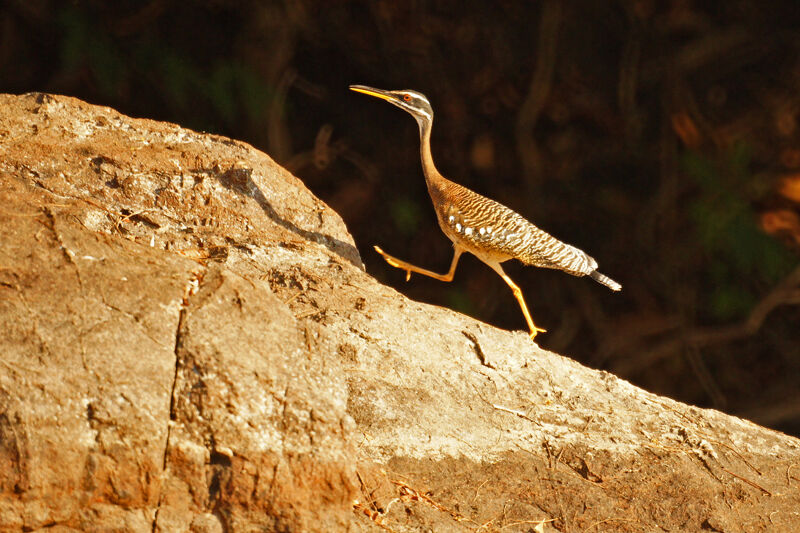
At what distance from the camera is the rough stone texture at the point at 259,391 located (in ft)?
9.43

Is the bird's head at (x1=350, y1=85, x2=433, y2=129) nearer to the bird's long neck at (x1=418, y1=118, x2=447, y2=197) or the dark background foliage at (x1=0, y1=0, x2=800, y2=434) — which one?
the bird's long neck at (x1=418, y1=118, x2=447, y2=197)

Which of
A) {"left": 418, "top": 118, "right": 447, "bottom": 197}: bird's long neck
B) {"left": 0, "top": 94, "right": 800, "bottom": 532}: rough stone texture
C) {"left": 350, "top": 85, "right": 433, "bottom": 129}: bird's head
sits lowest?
{"left": 0, "top": 94, "right": 800, "bottom": 532}: rough stone texture

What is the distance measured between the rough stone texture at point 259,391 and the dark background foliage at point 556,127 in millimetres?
3837

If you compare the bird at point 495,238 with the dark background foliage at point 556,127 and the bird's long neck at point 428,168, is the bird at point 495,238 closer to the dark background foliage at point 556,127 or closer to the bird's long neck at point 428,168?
the bird's long neck at point 428,168

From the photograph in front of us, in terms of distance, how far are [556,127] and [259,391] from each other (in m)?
6.40

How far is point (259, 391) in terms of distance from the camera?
3.07m

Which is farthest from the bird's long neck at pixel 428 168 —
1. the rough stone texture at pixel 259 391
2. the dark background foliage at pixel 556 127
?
the dark background foliage at pixel 556 127

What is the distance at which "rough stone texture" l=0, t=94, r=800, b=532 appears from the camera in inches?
113

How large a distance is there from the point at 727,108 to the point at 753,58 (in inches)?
18.6

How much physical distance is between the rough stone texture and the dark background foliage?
12.6 feet

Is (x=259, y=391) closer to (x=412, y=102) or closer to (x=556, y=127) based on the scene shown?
(x=412, y=102)

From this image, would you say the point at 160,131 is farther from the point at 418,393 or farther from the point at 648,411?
the point at 648,411

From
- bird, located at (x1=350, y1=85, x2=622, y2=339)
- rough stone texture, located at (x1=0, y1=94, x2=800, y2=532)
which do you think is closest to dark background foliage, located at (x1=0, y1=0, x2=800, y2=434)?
bird, located at (x1=350, y1=85, x2=622, y2=339)

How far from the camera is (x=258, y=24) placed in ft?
29.8
